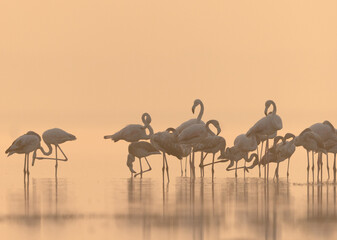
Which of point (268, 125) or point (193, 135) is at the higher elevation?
point (268, 125)

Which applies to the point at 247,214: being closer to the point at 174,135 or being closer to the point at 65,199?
the point at 65,199

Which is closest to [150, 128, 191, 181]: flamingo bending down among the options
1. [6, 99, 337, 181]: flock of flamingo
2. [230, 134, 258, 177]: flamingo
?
[6, 99, 337, 181]: flock of flamingo

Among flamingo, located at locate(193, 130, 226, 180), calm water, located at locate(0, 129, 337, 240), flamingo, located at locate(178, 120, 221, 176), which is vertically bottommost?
calm water, located at locate(0, 129, 337, 240)

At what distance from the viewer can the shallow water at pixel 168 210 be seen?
14.9 meters

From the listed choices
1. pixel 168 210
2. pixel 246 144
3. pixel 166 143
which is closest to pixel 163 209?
pixel 168 210

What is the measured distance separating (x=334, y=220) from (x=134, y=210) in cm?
377

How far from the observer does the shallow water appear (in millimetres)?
14875

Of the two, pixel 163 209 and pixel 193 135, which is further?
pixel 193 135

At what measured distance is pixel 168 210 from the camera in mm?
17828

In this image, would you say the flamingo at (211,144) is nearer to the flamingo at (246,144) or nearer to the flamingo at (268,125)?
the flamingo at (268,125)

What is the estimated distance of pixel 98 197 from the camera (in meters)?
21.2

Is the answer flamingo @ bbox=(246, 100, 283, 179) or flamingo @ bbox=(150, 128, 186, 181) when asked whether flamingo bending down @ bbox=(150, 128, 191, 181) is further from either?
flamingo @ bbox=(246, 100, 283, 179)

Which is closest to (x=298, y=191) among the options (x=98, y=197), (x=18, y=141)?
(x=98, y=197)

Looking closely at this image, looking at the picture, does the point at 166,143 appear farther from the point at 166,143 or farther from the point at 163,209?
the point at 163,209
